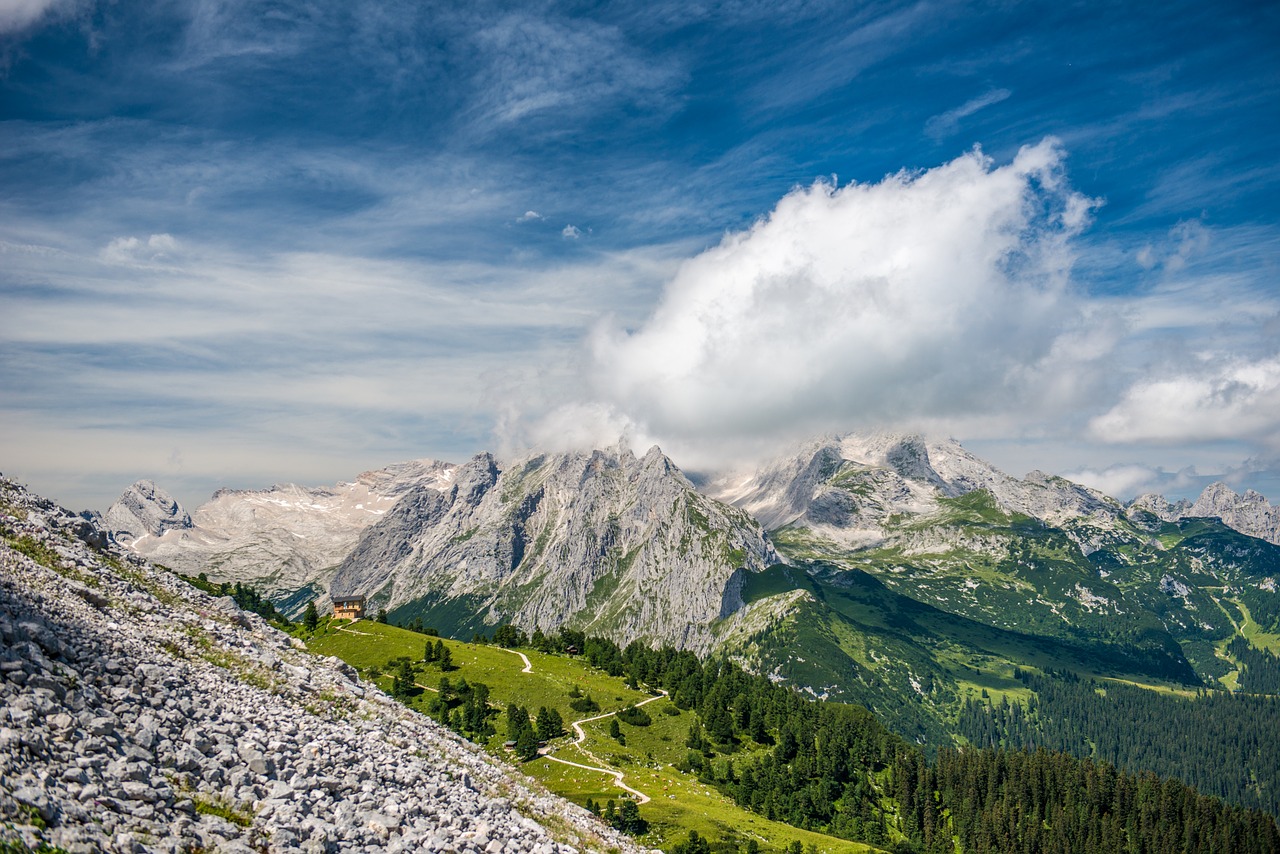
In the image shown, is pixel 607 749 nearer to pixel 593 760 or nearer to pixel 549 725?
pixel 593 760

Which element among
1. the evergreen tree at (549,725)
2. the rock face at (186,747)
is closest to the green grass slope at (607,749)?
the evergreen tree at (549,725)

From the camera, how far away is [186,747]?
34.0 meters

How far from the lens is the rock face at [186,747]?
27.1m

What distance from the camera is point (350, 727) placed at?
49781 millimetres

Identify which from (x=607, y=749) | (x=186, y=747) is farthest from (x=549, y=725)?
(x=186, y=747)

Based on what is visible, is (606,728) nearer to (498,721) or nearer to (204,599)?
(498,721)

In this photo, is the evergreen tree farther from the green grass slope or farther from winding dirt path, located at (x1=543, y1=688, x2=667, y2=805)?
winding dirt path, located at (x1=543, y1=688, x2=667, y2=805)

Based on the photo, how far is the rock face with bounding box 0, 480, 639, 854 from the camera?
27062 mm

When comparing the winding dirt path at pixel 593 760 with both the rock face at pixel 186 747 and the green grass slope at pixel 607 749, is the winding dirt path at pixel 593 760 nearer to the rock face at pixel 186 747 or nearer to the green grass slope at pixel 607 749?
the green grass slope at pixel 607 749

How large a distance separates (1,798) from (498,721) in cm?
13815

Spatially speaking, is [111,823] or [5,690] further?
[5,690]

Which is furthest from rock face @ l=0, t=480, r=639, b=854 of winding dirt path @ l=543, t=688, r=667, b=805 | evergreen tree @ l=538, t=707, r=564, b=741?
evergreen tree @ l=538, t=707, r=564, b=741

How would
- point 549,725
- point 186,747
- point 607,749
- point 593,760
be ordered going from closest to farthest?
point 186,747, point 593,760, point 607,749, point 549,725

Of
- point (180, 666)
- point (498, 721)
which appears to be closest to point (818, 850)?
point (498, 721)
